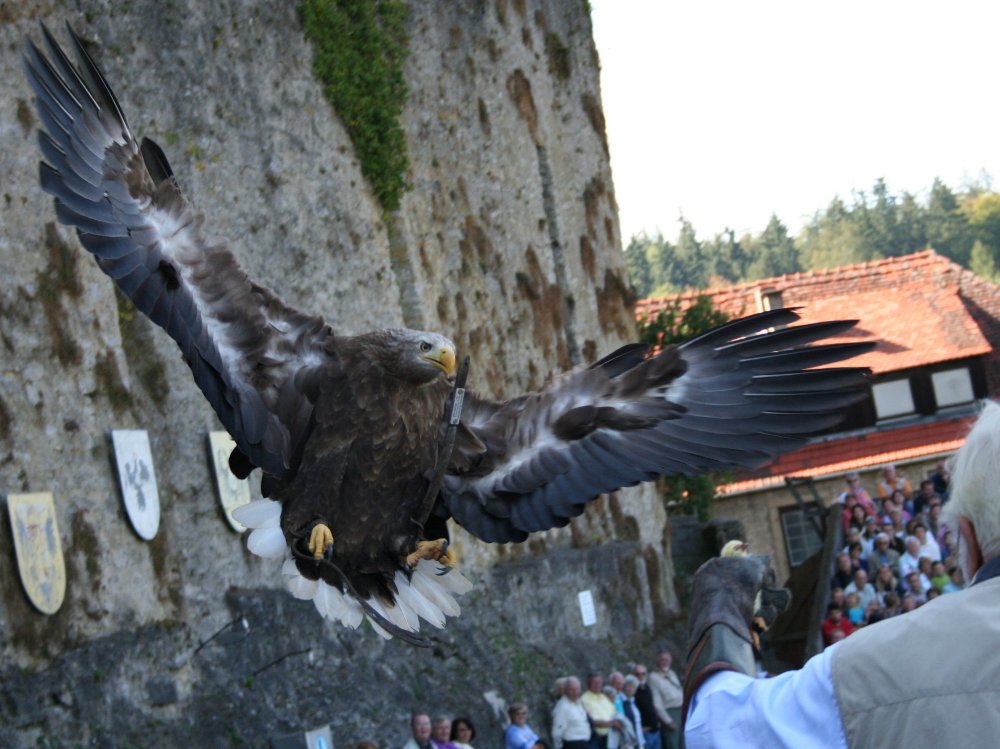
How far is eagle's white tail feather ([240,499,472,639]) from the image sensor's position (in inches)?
186

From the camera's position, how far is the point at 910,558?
1451 centimetres

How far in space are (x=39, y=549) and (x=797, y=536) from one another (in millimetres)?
21041

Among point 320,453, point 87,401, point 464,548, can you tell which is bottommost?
point 464,548

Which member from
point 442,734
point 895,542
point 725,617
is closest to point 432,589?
point 725,617

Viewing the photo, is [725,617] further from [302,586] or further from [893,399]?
[893,399]

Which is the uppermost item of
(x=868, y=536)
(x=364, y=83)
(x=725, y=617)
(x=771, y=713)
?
(x=364, y=83)

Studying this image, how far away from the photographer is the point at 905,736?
195 centimetres

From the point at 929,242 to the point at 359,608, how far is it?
75.9 meters

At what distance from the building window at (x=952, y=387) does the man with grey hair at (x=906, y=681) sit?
1064 inches

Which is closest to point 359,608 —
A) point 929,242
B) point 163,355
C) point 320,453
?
point 320,453

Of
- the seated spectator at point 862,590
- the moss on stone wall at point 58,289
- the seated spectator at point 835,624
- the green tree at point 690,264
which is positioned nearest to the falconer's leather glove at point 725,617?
the moss on stone wall at point 58,289

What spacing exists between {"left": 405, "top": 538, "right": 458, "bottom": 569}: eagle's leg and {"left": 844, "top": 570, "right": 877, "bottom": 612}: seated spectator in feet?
33.6

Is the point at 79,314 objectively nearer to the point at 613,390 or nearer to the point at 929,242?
the point at 613,390

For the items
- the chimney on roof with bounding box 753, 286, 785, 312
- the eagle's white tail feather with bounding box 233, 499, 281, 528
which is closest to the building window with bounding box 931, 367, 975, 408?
the chimney on roof with bounding box 753, 286, 785, 312
